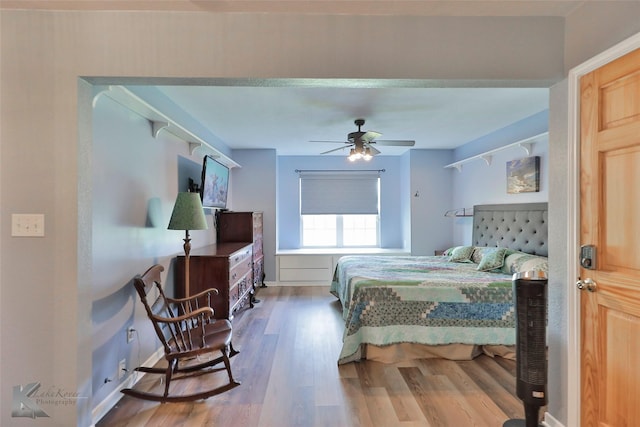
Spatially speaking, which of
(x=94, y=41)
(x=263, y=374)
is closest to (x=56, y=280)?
(x=94, y=41)

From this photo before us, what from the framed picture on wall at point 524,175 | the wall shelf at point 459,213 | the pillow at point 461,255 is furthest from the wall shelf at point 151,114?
the wall shelf at point 459,213

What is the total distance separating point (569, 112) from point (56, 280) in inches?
116

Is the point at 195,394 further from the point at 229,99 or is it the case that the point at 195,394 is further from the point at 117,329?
the point at 229,99

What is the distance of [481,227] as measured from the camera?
180 inches

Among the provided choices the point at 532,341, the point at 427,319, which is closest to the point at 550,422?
the point at 532,341

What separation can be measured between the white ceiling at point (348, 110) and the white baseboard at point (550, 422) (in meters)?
2.55

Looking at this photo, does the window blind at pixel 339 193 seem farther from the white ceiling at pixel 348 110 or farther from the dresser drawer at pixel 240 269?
the dresser drawer at pixel 240 269

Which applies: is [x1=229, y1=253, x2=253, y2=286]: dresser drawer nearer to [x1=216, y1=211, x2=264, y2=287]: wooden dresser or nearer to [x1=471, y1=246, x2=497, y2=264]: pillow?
[x1=216, y1=211, x2=264, y2=287]: wooden dresser

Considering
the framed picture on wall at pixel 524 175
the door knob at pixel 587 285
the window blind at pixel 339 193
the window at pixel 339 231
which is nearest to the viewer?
the door knob at pixel 587 285

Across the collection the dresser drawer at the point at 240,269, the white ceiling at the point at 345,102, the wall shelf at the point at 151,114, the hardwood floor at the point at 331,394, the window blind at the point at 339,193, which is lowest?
the hardwood floor at the point at 331,394

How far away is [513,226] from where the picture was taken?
12.8 feet

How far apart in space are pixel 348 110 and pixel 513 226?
8.16ft

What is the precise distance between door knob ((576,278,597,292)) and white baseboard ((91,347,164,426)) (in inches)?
113

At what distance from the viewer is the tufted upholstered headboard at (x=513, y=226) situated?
351cm
